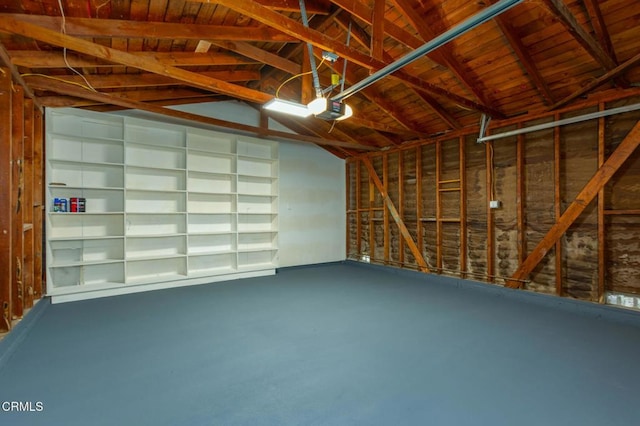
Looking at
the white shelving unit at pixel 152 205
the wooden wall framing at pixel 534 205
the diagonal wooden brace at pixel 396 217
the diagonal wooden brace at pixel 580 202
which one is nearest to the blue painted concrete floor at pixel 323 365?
the diagonal wooden brace at pixel 580 202

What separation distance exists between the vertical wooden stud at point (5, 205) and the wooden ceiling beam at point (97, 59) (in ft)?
1.48

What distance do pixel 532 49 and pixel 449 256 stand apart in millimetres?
3337

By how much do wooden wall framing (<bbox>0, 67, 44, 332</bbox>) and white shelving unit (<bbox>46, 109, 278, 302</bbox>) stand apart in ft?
0.91

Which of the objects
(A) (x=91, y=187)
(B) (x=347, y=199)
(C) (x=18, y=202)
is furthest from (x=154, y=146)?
(B) (x=347, y=199)

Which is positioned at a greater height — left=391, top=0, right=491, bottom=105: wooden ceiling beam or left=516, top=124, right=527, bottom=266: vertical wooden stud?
left=391, top=0, right=491, bottom=105: wooden ceiling beam

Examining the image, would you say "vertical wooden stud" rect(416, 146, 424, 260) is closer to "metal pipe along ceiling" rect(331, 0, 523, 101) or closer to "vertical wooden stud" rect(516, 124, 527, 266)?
"vertical wooden stud" rect(516, 124, 527, 266)

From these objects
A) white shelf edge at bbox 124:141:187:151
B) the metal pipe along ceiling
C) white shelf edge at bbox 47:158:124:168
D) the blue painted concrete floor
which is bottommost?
the blue painted concrete floor

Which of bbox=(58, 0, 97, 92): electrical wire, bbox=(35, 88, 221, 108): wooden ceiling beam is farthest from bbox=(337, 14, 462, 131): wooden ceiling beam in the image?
bbox=(35, 88, 221, 108): wooden ceiling beam

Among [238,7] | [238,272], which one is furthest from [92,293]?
[238,7]

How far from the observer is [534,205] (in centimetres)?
433

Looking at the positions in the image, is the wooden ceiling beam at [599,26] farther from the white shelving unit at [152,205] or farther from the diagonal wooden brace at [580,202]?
the white shelving unit at [152,205]

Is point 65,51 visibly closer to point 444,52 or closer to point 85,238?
point 85,238

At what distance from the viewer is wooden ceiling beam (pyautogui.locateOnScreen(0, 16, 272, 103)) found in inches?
94.7

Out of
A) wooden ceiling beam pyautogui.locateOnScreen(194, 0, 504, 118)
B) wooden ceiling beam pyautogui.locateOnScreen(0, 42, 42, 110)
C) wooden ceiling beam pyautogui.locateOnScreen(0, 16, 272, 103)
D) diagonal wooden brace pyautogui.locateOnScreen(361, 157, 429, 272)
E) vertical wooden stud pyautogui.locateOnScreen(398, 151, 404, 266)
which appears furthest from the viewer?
vertical wooden stud pyautogui.locateOnScreen(398, 151, 404, 266)
